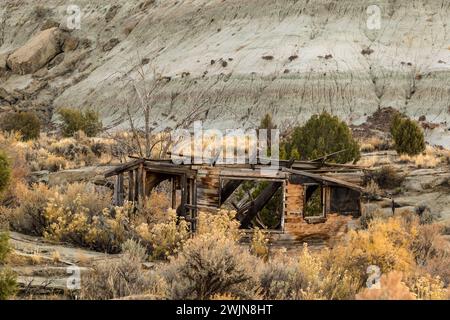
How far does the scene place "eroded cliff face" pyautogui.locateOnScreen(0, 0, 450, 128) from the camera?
49.2m

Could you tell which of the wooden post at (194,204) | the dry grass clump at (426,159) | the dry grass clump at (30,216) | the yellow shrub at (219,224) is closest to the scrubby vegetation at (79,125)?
the dry grass clump at (426,159)

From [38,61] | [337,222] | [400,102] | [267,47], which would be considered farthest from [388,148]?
[38,61]

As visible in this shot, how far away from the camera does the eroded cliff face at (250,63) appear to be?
4922 cm

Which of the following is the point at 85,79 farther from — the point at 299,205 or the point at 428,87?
the point at 299,205

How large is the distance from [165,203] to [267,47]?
132 feet

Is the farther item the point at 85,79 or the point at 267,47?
the point at 85,79

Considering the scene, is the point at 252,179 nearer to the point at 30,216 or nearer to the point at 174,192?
the point at 174,192

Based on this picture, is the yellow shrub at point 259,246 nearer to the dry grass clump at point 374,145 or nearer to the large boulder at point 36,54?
the dry grass clump at point 374,145

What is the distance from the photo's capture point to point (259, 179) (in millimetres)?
14547

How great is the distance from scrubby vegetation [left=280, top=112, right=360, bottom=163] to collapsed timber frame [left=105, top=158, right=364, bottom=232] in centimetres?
863

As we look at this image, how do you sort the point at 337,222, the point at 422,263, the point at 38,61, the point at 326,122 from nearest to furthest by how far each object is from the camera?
the point at 422,263, the point at 337,222, the point at 326,122, the point at 38,61

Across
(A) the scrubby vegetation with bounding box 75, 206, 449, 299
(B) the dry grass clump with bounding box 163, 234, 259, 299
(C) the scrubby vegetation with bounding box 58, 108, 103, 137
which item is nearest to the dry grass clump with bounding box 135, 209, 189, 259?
(A) the scrubby vegetation with bounding box 75, 206, 449, 299
